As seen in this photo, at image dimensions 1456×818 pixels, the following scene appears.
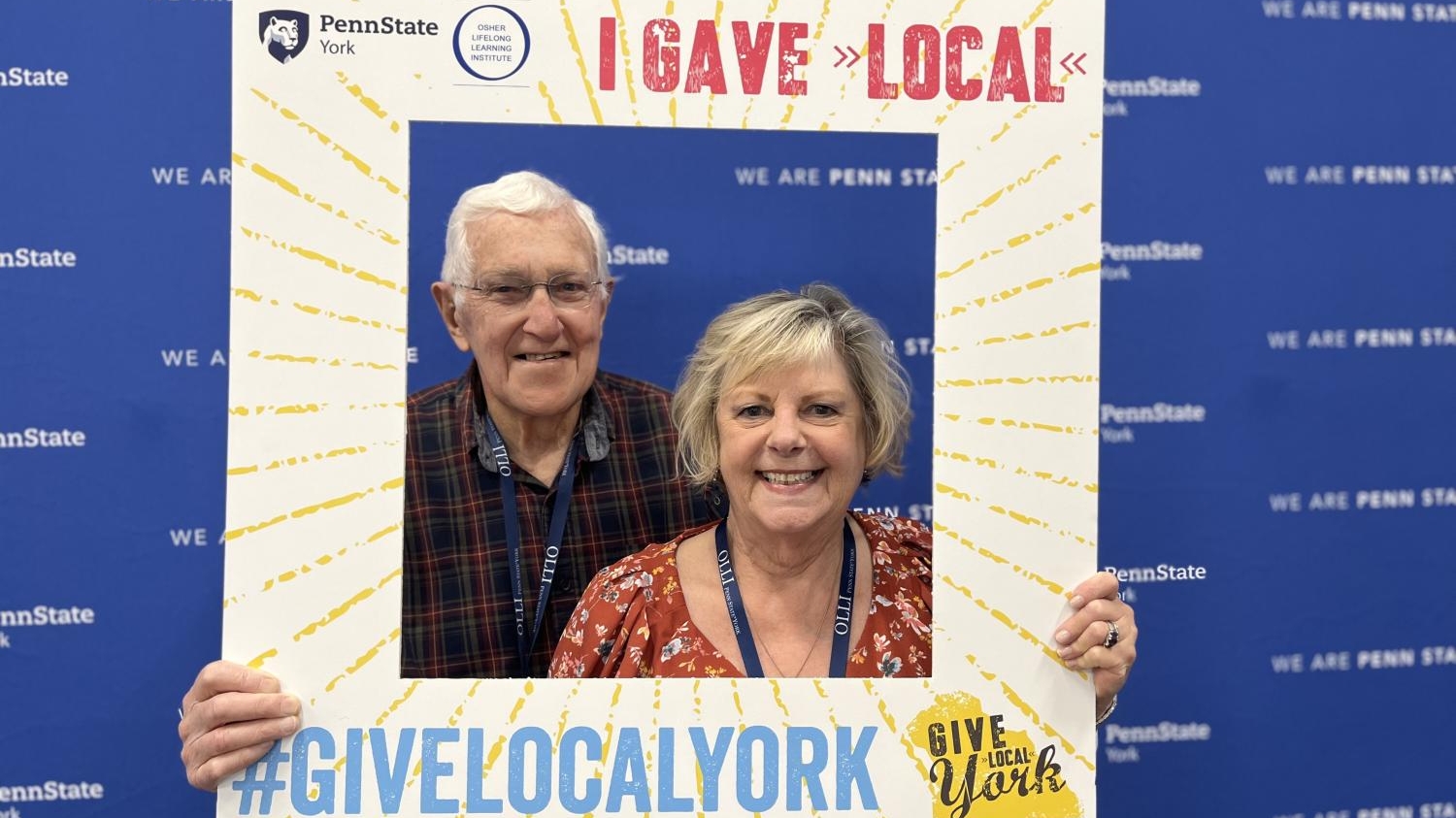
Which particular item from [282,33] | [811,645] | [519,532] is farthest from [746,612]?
[282,33]

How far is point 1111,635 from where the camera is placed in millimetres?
1618

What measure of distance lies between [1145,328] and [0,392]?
240 cm

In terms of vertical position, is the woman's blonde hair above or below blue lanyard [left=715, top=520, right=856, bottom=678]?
above

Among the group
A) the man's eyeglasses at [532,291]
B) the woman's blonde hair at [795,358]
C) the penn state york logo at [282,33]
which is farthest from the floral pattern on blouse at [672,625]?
the penn state york logo at [282,33]

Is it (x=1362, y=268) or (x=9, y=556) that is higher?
(x=1362, y=268)

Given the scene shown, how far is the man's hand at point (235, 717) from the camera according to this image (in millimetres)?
1505

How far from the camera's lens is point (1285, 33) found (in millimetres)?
2373

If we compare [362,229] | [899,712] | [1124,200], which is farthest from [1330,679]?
[362,229]

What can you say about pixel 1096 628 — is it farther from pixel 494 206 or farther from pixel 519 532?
pixel 494 206

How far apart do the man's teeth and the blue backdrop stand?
1.32ft

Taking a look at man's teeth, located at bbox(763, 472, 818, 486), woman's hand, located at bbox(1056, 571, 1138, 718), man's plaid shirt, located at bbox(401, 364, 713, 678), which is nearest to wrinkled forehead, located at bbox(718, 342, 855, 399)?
man's teeth, located at bbox(763, 472, 818, 486)

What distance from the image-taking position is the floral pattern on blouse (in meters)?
1.71

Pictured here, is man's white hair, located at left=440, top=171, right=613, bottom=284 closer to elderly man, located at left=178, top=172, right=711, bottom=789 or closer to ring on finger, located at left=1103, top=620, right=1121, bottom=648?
elderly man, located at left=178, top=172, right=711, bottom=789

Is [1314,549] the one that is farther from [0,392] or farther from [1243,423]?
[0,392]
